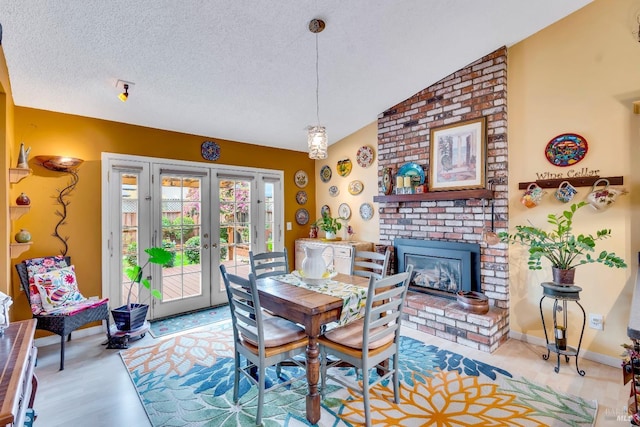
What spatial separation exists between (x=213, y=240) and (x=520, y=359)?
3666 mm

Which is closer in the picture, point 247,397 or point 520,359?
point 247,397

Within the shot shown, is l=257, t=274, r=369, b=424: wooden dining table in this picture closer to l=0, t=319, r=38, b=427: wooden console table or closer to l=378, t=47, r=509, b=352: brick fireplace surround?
l=0, t=319, r=38, b=427: wooden console table

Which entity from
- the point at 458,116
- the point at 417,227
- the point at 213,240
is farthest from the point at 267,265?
the point at 458,116

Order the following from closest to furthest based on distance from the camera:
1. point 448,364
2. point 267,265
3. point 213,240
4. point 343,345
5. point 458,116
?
point 343,345
point 448,364
point 267,265
point 458,116
point 213,240

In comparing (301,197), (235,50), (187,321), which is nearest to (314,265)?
(235,50)

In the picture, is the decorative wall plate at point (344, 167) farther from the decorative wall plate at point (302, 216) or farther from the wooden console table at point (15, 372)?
the wooden console table at point (15, 372)

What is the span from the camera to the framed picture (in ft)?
10.9

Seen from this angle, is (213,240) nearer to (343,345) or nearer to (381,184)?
(381,184)

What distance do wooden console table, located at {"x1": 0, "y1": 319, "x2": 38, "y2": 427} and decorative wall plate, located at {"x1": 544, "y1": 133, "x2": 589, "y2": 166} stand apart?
397cm

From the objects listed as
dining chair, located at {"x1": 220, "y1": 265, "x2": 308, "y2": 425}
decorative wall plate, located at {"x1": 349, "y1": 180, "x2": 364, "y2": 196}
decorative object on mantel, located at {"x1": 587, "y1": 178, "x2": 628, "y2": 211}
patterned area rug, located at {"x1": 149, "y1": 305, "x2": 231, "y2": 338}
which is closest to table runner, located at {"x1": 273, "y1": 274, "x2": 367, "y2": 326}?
dining chair, located at {"x1": 220, "y1": 265, "x2": 308, "y2": 425}

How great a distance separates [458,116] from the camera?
3.50m

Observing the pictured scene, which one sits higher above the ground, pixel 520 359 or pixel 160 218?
pixel 160 218

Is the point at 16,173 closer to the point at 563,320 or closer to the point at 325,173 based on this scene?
the point at 325,173

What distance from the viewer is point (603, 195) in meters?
2.63
